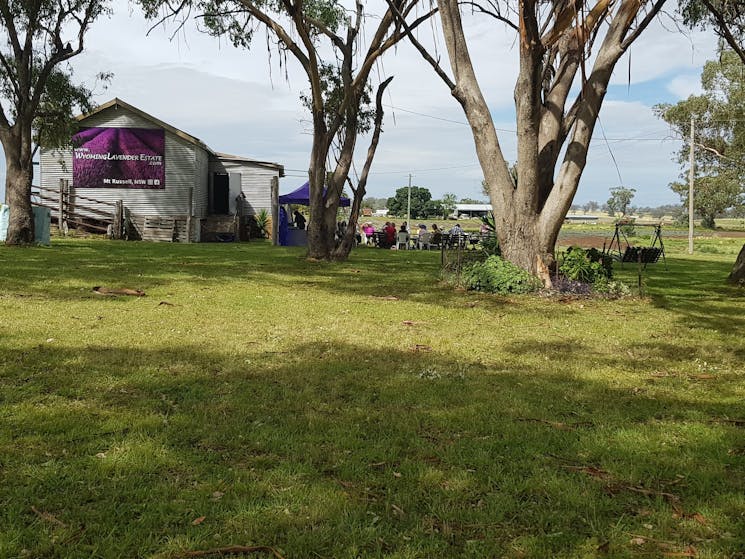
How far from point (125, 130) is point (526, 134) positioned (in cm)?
2336

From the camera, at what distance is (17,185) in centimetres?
2066

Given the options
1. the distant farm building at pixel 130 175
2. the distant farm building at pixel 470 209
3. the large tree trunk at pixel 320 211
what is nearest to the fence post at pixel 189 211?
the distant farm building at pixel 130 175

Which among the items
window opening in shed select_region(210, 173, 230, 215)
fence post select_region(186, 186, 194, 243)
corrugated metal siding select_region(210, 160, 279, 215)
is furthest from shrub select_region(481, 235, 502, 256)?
window opening in shed select_region(210, 173, 230, 215)

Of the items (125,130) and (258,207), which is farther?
(258,207)

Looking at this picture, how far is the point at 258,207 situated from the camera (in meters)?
33.4

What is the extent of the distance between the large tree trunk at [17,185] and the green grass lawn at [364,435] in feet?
41.5

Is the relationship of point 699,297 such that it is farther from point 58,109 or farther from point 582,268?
point 58,109

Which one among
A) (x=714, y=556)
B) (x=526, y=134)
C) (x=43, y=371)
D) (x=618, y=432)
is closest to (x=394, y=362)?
(x=618, y=432)

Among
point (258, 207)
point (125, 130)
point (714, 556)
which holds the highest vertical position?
point (125, 130)

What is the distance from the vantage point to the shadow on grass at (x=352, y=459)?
10.3 ft

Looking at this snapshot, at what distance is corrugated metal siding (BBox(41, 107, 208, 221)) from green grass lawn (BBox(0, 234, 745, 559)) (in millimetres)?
21802

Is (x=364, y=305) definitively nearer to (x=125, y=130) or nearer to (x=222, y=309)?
(x=222, y=309)

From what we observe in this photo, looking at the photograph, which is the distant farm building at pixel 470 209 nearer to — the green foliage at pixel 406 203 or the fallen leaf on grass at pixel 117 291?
the green foliage at pixel 406 203

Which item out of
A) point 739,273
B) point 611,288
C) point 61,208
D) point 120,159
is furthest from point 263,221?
point 611,288
